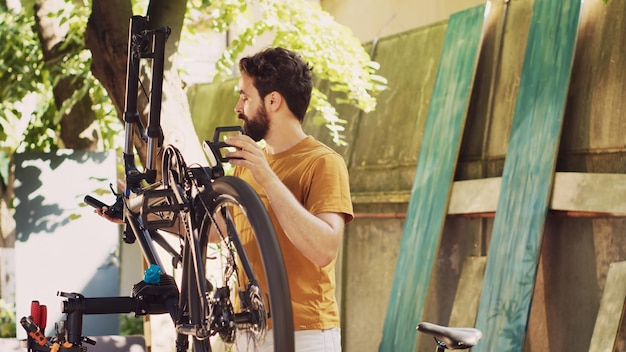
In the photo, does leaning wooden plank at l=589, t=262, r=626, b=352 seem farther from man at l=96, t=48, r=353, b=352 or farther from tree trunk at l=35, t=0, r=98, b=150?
tree trunk at l=35, t=0, r=98, b=150

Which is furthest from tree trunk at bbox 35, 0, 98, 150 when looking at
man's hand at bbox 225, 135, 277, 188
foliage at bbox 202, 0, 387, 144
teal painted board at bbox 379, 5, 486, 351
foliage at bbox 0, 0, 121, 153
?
man's hand at bbox 225, 135, 277, 188

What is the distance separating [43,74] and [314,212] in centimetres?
480

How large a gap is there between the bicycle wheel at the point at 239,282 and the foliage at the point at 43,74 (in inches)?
178

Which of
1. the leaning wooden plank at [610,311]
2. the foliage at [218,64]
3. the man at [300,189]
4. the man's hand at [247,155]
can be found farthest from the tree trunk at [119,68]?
the man's hand at [247,155]

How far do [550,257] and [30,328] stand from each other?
3459 millimetres

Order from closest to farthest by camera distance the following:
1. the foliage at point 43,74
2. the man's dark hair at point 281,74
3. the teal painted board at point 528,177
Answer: the man's dark hair at point 281,74, the teal painted board at point 528,177, the foliage at point 43,74

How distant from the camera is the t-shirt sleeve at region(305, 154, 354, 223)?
240 cm

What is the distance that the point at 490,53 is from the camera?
19.4 ft

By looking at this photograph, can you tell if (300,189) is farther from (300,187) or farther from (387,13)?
(387,13)

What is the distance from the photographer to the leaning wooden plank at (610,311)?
4.60 metres

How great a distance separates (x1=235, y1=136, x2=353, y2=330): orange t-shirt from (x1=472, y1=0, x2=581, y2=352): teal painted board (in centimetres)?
279

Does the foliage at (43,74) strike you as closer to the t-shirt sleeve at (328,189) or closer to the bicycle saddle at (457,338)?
the bicycle saddle at (457,338)

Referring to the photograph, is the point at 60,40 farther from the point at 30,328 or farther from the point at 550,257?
the point at 30,328

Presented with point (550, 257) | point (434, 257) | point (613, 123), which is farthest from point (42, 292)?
point (613, 123)
